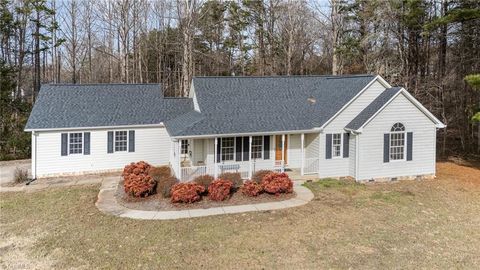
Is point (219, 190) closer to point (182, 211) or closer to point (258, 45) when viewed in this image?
point (182, 211)

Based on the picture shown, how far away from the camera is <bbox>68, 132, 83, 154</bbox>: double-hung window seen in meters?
18.1

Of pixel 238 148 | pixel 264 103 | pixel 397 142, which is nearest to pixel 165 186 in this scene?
pixel 238 148

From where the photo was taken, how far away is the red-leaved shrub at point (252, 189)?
14.1m

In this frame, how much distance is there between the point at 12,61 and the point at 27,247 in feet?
97.9

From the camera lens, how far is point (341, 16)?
102 ft

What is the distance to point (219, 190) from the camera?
13609 millimetres

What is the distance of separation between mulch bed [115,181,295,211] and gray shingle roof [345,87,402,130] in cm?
512

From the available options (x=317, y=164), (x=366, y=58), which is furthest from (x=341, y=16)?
(x=317, y=164)

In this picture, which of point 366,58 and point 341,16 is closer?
point 366,58

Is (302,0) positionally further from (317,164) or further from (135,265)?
(135,265)

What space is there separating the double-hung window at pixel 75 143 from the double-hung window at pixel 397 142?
1583cm

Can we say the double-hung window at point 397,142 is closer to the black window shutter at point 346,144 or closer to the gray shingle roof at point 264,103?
the black window shutter at point 346,144

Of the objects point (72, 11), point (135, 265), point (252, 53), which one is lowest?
point (135, 265)

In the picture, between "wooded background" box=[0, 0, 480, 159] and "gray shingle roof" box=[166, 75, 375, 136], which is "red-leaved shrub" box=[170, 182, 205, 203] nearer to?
"gray shingle roof" box=[166, 75, 375, 136]
